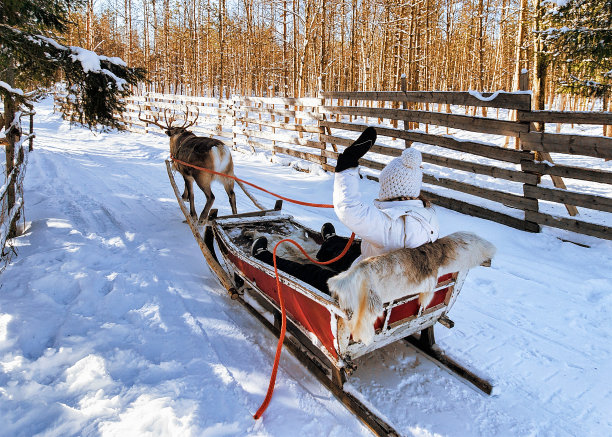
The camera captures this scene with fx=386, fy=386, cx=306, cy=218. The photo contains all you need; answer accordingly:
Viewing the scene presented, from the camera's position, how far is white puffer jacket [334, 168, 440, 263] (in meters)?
2.26

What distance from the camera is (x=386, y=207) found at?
8.28 feet

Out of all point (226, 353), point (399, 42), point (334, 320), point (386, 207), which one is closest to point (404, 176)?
point (386, 207)

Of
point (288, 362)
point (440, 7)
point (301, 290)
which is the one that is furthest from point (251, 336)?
point (440, 7)

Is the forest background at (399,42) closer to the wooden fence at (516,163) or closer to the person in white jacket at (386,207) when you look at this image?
the wooden fence at (516,163)

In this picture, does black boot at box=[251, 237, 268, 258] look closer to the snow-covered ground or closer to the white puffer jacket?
the snow-covered ground

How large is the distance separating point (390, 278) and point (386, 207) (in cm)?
52

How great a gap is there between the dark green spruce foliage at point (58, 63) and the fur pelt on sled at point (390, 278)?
13.6 feet

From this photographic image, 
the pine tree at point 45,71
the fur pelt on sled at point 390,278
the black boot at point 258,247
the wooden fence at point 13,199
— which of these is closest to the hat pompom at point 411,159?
the fur pelt on sled at point 390,278

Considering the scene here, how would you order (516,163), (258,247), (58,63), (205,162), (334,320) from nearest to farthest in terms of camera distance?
(334,320), (258,247), (58,63), (516,163), (205,162)

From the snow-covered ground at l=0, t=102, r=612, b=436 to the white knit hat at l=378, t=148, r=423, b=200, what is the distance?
1354 mm

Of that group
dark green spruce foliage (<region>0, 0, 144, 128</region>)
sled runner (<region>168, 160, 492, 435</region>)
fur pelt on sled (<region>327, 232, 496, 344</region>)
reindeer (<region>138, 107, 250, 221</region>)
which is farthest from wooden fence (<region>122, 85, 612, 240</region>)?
dark green spruce foliage (<region>0, 0, 144, 128</region>)

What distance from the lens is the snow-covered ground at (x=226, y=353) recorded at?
7.92 ft

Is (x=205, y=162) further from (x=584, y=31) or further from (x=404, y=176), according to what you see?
(x=584, y=31)

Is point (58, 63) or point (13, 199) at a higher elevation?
point (58, 63)
